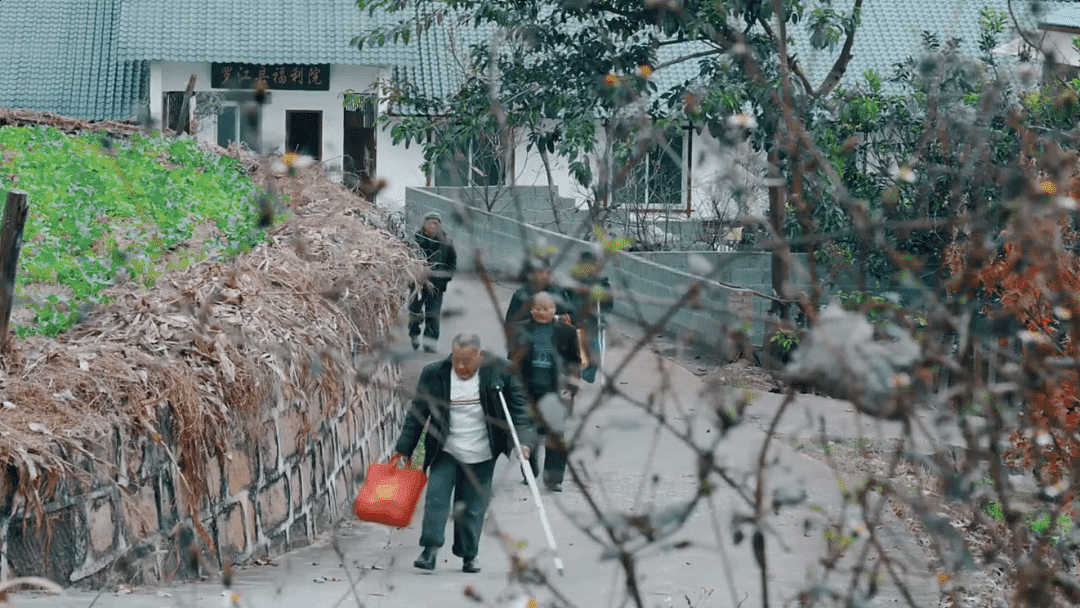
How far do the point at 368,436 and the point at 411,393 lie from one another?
9.25m

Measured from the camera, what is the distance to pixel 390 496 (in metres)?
8.39

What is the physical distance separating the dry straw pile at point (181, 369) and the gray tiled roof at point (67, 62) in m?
19.7

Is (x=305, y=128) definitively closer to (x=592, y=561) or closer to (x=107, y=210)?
(x=107, y=210)

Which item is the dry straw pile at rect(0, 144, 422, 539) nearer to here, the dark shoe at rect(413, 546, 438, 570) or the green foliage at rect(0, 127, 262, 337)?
the green foliage at rect(0, 127, 262, 337)

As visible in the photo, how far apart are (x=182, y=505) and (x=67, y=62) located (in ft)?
80.2

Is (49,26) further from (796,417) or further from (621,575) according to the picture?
(621,575)

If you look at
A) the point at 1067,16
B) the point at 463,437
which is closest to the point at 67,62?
the point at 1067,16

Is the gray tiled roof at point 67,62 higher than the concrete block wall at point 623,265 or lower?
higher

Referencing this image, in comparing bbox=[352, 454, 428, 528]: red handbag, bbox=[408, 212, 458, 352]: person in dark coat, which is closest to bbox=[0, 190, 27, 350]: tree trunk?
bbox=[352, 454, 428, 528]: red handbag

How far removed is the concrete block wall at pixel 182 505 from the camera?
275 inches

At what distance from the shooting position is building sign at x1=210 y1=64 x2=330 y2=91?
1156 inches

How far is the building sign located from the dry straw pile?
736 inches

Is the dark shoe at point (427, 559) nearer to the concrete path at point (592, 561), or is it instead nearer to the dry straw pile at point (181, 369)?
the concrete path at point (592, 561)

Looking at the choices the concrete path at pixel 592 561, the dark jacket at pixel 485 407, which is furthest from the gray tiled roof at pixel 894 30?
the dark jacket at pixel 485 407
